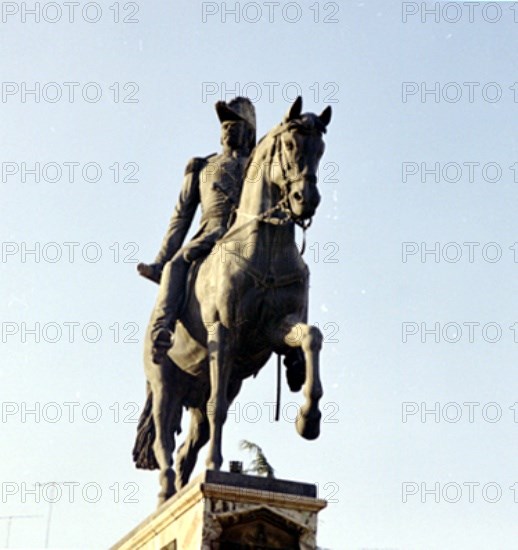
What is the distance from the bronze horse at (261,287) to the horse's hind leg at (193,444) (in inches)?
21.7

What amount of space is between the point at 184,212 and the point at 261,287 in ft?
7.31

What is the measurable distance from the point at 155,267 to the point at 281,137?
8.12 ft

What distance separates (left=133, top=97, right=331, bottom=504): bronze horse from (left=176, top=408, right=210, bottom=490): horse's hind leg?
0.55 metres

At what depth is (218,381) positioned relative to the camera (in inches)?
436

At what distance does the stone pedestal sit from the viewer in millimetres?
9969

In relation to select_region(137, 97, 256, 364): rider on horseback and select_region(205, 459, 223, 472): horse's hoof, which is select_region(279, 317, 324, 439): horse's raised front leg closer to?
select_region(205, 459, 223, 472): horse's hoof

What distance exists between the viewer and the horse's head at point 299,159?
1062 centimetres

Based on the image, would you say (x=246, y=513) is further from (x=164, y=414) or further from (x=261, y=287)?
(x=164, y=414)

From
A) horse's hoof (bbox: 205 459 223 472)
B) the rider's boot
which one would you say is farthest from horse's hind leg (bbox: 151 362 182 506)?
horse's hoof (bbox: 205 459 223 472)

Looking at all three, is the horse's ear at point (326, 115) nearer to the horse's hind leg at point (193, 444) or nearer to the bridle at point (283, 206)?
→ the bridle at point (283, 206)

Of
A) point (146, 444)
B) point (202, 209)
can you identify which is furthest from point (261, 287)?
point (146, 444)

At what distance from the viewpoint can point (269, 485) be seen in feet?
33.6

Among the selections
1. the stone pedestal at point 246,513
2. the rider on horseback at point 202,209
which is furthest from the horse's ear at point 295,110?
the stone pedestal at point 246,513

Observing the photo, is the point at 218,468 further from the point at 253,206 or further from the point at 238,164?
the point at 238,164
